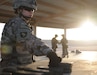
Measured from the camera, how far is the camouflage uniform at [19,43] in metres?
2.61

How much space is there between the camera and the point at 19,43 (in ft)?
9.02

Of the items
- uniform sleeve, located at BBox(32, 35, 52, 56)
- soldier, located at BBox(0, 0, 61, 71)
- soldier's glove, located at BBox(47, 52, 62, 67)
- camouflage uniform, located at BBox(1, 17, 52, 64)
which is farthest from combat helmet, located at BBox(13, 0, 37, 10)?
soldier's glove, located at BBox(47, 52, 62, 67)

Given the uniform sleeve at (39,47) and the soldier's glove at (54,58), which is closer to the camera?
the soldier's glove at (54,58)

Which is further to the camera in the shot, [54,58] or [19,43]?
[19,43]

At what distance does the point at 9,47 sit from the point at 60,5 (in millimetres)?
10214

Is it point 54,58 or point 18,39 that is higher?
point 18,39

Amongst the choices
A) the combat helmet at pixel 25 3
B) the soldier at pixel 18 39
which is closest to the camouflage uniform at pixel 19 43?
the soldier at pixel 18 39

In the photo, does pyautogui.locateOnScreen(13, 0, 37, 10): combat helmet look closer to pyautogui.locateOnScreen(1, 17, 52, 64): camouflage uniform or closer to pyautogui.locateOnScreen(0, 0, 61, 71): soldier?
pyautogui.locateOnScreen(0, 0, 61, 71): soldier

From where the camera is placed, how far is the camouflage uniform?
261 centimetres

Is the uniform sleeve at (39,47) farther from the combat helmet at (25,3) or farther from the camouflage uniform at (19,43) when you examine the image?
the combat helmet at (25,3)

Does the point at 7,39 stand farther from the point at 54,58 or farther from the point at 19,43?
the point at 54,58

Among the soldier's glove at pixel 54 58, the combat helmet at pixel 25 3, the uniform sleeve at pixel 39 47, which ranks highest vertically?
the combat helmet at pixel 25 3

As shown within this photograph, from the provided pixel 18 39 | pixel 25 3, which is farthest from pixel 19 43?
pixel 25 3

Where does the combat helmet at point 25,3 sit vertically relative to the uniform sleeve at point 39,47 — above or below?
above
